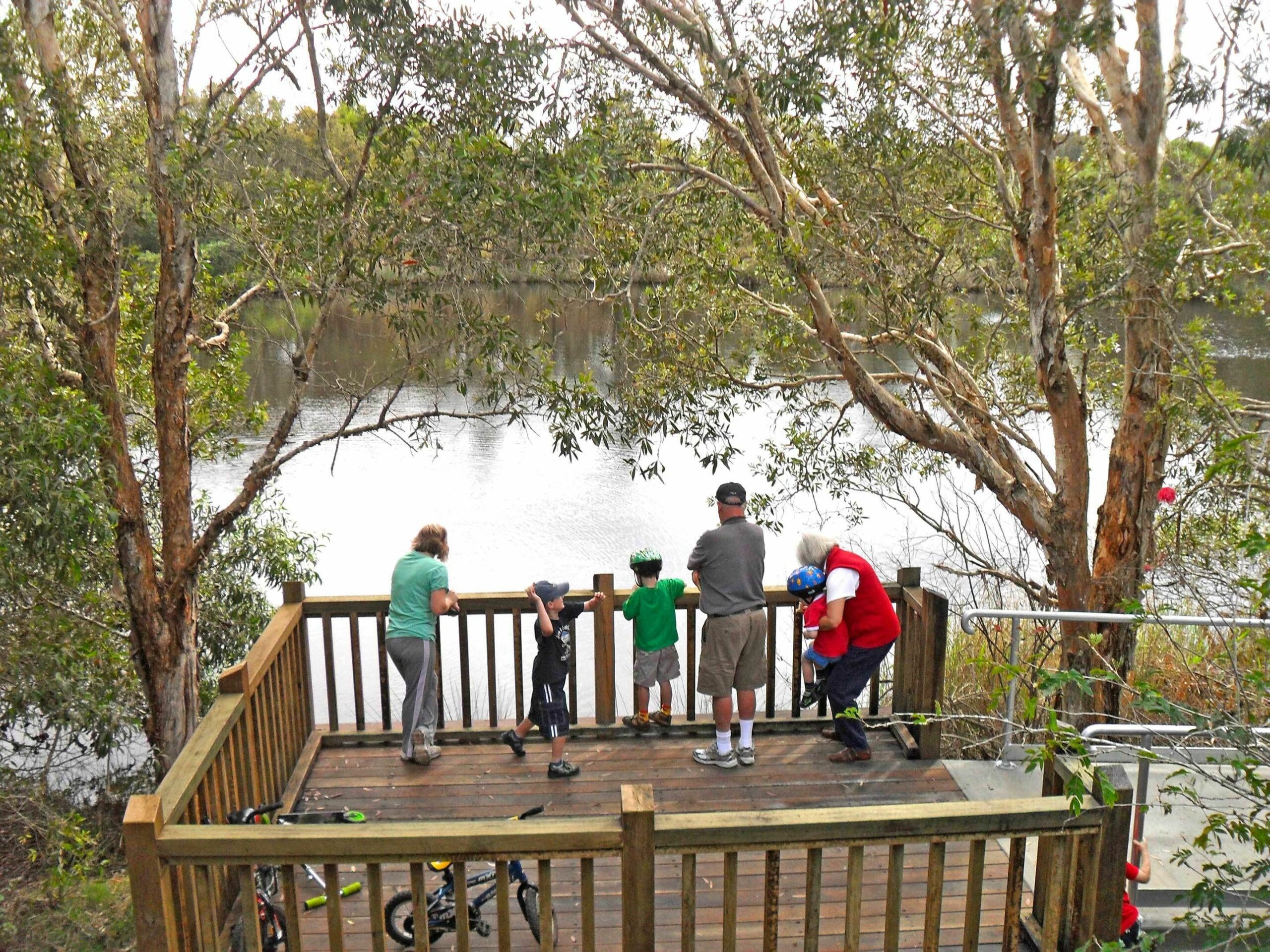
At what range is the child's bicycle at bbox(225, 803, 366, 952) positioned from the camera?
12.0ft

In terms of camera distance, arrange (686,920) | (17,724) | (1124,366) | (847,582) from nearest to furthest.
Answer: (686,920), (847,582), (1124,366), (17,724)

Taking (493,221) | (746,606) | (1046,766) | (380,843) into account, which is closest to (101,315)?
(493,221)

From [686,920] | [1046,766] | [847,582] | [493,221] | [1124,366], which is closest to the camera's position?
[686,920]

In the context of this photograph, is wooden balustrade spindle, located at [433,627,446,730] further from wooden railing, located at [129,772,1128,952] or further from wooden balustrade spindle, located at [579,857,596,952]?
wooden balustrade spindle, located at [579,857,596,952]

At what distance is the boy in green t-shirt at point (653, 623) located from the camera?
16.9 feet

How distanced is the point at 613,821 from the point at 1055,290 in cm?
634

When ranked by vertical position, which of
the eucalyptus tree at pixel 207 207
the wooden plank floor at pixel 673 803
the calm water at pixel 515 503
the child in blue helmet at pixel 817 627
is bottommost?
the calm water at pixel 515 503

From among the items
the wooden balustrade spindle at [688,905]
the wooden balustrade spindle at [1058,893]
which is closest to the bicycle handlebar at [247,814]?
the wooden balustrade spindle at [688,905]

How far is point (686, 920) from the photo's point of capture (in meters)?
3.33

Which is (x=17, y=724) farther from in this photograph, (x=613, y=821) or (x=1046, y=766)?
(x=1046, y=766)

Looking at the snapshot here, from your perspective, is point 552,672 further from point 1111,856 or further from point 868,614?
point 1111,856

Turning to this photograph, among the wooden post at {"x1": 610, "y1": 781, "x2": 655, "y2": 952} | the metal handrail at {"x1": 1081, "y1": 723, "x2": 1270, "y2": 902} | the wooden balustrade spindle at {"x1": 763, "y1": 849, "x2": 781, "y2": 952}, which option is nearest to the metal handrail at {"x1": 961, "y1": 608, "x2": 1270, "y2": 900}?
the metal handrail at {"x1": 1081, "y1": 723, "x2": 1270, "y2": 902}

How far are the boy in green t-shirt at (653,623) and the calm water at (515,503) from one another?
8.35 metres

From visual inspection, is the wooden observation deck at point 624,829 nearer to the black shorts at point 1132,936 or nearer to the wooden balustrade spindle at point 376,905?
the wooden balustrade spindle at point 376,905
